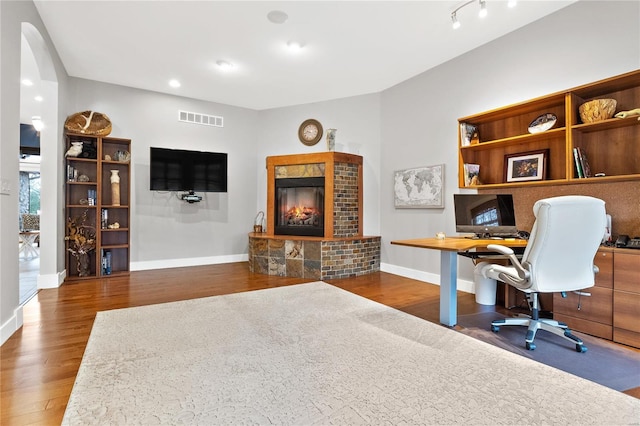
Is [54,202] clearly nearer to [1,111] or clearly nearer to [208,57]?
[1,111]

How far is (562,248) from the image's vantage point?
2.17 m

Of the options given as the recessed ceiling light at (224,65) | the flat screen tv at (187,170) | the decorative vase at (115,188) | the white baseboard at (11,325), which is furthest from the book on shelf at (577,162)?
the decorative vase at (115,188)

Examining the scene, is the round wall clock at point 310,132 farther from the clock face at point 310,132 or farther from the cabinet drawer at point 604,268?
the cabinet drawer at point 604,268

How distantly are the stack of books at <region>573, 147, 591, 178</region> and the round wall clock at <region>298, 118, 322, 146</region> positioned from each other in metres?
3.69

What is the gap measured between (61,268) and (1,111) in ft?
8.60

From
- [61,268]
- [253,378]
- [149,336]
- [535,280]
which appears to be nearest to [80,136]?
[61,268]

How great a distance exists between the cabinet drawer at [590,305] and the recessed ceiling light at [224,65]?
443 centimetres

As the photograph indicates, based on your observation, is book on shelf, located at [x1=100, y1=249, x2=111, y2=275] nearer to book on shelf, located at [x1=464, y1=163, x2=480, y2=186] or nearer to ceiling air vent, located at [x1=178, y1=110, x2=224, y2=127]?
ceiling air vent, located at [x1=178, y1=110, x2=224, y2=127]

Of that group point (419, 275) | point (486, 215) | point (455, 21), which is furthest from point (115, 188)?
point (486, 215)

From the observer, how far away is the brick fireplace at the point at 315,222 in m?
4.68

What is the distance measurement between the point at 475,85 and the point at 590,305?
2.58 m

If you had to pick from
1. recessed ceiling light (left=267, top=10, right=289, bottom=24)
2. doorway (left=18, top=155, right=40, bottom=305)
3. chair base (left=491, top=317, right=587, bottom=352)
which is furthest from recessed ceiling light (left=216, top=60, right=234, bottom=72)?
chair base (left=491, top=317, right=587, bottom=352)

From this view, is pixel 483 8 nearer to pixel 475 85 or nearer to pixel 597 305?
pixel 475 85

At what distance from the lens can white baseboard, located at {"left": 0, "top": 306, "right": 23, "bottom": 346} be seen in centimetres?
232
